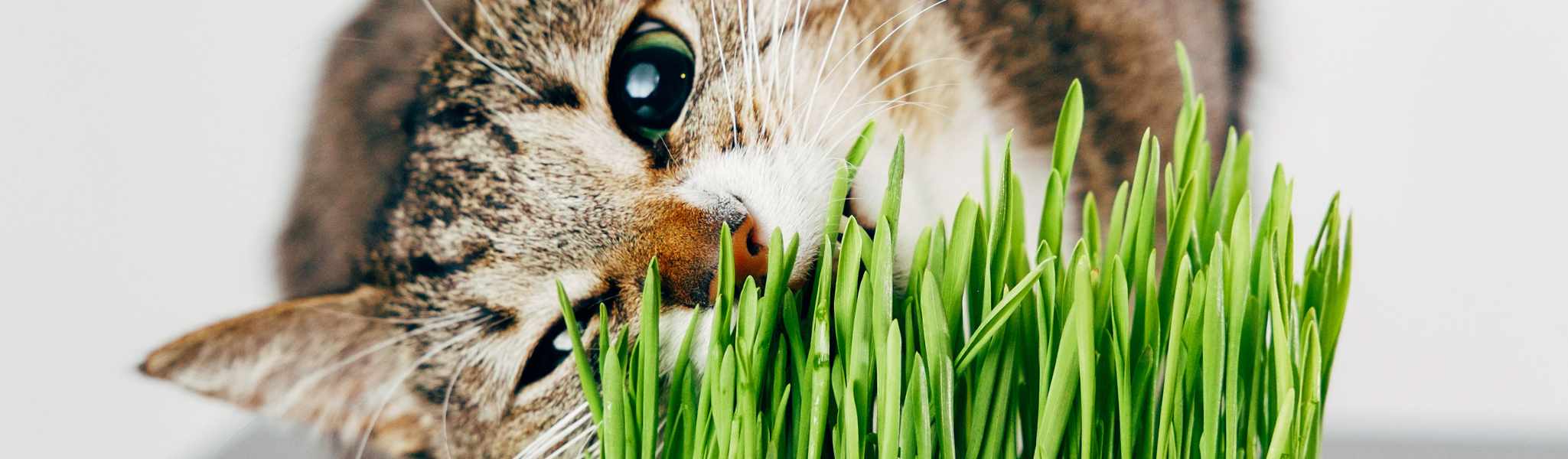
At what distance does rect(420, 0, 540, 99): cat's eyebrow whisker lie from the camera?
2.04ft

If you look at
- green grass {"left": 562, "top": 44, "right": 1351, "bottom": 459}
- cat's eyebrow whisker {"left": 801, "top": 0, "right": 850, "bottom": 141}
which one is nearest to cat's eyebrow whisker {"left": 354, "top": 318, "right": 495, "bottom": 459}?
green grass {"left": 562, "top": 44, "right": 1351, "bottom": 459}

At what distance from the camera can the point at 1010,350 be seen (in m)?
0.52

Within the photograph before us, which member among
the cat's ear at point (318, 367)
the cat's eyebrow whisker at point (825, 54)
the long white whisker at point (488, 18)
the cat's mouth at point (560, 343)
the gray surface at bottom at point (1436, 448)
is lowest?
the cat's ear at point (318, 367)

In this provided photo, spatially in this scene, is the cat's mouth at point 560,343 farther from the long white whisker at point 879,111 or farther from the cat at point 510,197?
the long white whisker at point 879,111

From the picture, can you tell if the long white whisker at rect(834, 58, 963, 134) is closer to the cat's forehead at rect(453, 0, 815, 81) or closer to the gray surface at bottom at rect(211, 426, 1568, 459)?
the cat's forehead at rect(453, 0, 815, 81)

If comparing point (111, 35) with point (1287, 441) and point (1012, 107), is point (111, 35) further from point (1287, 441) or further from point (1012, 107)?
point (1287, 441)

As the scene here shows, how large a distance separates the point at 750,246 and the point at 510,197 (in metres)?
0.20

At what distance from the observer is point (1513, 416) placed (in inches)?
35.6

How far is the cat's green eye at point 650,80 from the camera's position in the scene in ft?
2.06

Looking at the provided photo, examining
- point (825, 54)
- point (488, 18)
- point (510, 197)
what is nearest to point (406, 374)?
point (510, 197)

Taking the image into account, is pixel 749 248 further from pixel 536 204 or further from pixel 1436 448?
pixel 1436 448

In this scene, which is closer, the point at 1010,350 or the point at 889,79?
the point at 1010,350

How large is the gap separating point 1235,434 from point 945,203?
0.96ft

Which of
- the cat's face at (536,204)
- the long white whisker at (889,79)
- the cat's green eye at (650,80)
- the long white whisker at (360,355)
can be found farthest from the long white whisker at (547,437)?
the long white whisker at (889,79)
